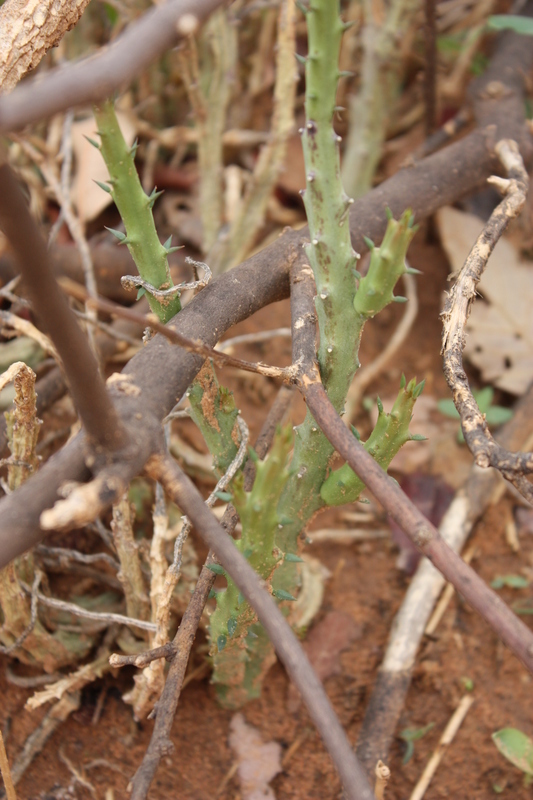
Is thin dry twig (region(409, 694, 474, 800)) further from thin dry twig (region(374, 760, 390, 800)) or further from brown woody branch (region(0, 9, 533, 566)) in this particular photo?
brown woody branch (region(0, 9, 533, 566))

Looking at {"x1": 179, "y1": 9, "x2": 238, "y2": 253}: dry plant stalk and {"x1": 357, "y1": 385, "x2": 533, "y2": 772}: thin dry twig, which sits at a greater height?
{"x1": 179, "y1": 9, "x2": 238, "y2": 253}: dry plant stalk

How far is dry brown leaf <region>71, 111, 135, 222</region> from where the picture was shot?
1.69 meters

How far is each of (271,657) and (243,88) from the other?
1661 millimetres

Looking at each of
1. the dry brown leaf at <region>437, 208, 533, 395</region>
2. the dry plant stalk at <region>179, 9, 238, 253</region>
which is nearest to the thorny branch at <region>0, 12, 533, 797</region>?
the dry plant stalk at <region>179, 9, 238, 253</region>

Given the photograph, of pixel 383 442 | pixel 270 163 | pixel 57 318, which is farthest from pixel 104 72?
pixel 270 163

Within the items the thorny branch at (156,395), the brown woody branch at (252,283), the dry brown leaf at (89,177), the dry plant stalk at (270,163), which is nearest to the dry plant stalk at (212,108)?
the dry plant stalk at (270,163)

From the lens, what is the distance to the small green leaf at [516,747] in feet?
3.49

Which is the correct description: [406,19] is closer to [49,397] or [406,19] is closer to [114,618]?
[49,397]

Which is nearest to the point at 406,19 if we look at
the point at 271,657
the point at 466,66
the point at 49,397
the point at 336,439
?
the point at 466,66

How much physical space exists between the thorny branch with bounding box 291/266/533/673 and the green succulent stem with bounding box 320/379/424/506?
0.31ft

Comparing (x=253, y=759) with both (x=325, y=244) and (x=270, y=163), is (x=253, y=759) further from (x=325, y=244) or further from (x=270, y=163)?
(x=270, y=163)

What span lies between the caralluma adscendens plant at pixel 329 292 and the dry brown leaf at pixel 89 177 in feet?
3.44

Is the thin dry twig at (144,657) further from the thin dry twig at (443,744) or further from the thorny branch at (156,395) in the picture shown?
the thin dry twig at (443,744)

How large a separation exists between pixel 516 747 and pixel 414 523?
71 cm
